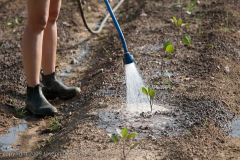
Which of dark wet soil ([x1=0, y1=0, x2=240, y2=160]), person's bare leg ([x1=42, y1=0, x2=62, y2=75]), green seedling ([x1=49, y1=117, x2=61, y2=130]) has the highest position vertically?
person's bare leg ([x1=42, y1=0, x2=62, y2=75])

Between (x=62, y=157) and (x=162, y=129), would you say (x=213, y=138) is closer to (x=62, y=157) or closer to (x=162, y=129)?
(x=162, y=129)

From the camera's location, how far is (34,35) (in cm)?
298

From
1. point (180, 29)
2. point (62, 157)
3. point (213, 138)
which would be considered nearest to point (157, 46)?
point (180, 29)

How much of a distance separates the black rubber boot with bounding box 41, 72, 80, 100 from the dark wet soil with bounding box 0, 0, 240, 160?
0.07 meters

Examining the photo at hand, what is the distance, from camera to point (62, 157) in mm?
2486

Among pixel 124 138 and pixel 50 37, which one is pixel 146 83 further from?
pixel 124 138

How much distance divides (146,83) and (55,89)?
78cm

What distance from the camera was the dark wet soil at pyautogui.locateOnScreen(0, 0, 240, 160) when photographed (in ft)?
8.47

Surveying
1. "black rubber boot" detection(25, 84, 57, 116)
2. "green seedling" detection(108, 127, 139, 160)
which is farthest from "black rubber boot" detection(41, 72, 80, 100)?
"green seedling" detection(108, 127, 139, 160)

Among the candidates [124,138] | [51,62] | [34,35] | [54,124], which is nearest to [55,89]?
[51,62]

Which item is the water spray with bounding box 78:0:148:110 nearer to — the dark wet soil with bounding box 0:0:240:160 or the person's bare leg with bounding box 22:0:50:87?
the dark wet soil with bounding box 0:0:240:160

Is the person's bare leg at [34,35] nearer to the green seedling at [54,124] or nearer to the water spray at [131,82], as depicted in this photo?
the green seedling at [54,124]

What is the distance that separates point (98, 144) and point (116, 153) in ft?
0.59

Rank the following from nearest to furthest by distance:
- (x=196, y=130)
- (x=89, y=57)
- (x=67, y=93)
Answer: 1. (x=196, y=130)
2. (x=67, y=93)
3. (x=89, y=57)
